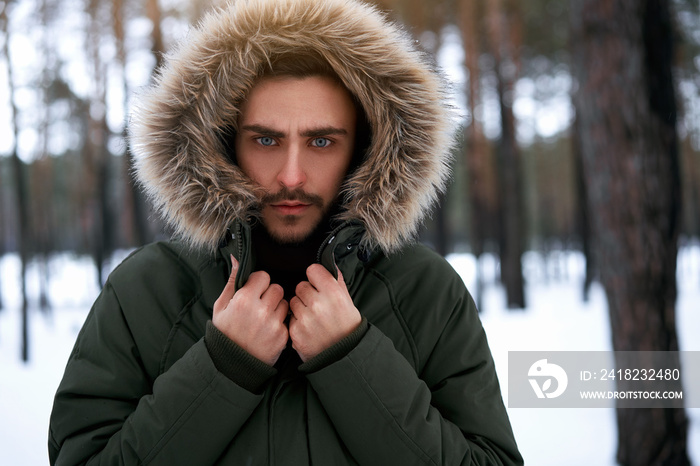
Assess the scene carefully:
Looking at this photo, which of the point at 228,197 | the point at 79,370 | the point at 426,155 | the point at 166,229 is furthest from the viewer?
the point at 166,229

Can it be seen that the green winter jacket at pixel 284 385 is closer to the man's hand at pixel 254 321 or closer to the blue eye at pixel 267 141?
the man's hand at pixel 254 321

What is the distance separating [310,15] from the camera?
142 cm

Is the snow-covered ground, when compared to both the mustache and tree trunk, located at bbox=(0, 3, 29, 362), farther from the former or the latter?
the mustache

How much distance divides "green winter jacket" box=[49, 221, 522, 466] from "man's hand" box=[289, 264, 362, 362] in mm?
54

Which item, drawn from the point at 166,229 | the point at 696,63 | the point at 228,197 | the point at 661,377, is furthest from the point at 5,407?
the point at 696,63

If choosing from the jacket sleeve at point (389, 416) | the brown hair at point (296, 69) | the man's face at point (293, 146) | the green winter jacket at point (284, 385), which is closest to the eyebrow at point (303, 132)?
the man's face at point (293, 146)

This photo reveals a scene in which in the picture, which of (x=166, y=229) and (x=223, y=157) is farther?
(x=166, y=229)

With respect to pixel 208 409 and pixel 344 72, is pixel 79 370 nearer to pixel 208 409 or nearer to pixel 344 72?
pixel 208 409

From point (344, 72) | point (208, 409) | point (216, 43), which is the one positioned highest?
point (216, 43)

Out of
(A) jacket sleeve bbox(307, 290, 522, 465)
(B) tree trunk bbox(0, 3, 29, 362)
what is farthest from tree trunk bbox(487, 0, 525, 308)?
(A) jacket sleeve bbox(307, 290, 522, 465)

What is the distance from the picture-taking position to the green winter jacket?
1.12 m

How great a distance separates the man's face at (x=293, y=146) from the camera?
132cm

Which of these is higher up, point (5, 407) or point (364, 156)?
point (364, 156)

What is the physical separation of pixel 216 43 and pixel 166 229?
56cm
